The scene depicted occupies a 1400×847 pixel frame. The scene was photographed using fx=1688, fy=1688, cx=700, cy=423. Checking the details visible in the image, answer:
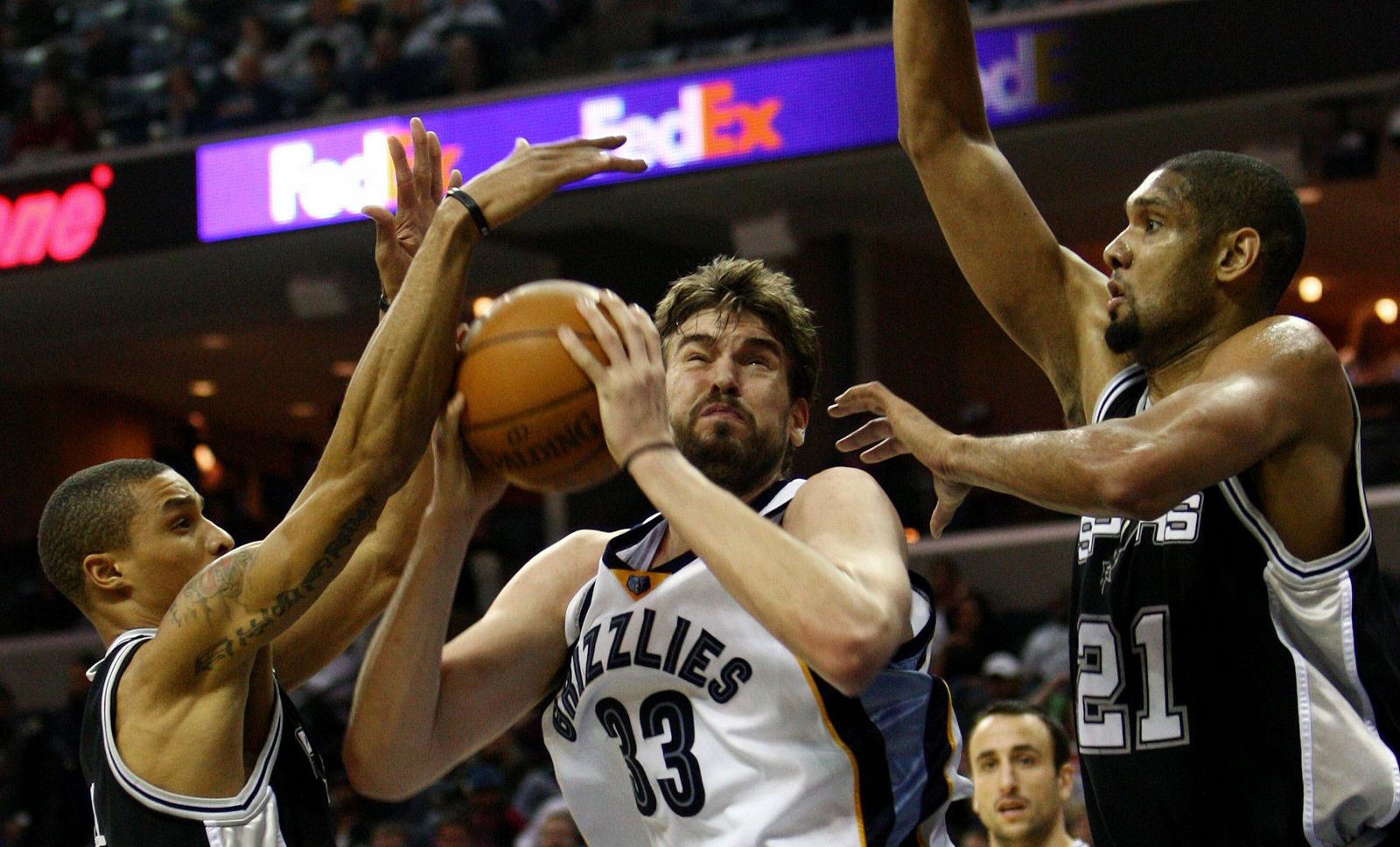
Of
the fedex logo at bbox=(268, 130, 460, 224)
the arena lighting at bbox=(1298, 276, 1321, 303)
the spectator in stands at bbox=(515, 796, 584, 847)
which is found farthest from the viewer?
the arena lighting at bbox=(1298, 276, 1321, 303)

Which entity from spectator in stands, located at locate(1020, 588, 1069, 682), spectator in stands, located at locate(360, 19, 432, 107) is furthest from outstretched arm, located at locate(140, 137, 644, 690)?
spectator in stands, located at locate(360, 19, 432, 107)

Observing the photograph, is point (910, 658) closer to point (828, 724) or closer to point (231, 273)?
point (828, 724)

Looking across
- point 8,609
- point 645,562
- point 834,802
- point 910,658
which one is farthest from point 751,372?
point 8,609

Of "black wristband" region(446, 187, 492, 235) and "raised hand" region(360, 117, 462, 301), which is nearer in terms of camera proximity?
"black wristband" region(446, 187, 492, 235)

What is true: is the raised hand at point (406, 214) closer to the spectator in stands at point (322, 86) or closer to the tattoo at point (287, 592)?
the tattoo at point (287, 592)

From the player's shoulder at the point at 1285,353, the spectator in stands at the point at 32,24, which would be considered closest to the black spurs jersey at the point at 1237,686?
the player's shoulder at the point at 1285,353

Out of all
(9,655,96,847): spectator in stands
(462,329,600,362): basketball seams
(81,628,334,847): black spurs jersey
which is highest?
(462,329,600,362): basketball seams

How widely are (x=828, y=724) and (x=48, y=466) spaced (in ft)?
51.2

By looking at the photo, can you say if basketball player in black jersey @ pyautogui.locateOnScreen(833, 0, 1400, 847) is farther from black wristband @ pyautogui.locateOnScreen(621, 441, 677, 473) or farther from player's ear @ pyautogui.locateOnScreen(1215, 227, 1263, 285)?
black wristband @ pyautogui.locateOnScreen(621, 441, 677, 473)

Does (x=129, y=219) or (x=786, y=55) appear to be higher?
(x=786, y=55)

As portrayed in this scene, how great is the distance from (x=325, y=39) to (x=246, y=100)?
1.16m

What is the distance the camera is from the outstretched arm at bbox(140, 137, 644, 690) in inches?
107

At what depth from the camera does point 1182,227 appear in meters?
2.94

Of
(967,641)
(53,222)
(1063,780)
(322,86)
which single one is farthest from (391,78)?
(1063,780)
